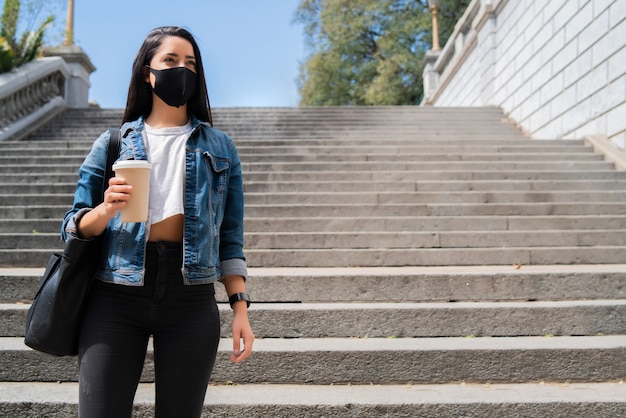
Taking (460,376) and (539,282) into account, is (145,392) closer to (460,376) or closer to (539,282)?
(460,376)

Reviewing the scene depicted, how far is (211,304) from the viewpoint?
1791 millimetres

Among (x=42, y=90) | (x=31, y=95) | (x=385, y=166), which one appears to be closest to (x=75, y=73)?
(x=42, y=90)

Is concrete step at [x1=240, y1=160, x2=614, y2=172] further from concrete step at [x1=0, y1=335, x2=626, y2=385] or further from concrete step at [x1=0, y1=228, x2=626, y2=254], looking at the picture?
concrete step at [x1=0, y1=335, x2=626, y2=385]

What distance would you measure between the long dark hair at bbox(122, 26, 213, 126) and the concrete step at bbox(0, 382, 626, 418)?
187cm

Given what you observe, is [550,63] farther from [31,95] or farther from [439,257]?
[31,95]

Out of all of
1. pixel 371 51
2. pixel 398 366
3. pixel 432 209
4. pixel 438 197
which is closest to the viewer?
pixel 398 366

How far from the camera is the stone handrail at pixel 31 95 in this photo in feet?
34.6

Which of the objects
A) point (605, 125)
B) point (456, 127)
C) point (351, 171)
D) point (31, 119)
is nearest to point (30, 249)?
point (351, 171)

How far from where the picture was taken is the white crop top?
5.75 ft

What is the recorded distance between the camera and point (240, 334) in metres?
1.80

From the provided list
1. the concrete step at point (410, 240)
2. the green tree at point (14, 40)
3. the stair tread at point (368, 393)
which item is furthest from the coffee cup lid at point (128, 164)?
the green tree at point (14, 40)

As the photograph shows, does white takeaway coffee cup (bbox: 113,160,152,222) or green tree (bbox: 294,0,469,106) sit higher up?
green tree (bbox: 294,0,469,106)

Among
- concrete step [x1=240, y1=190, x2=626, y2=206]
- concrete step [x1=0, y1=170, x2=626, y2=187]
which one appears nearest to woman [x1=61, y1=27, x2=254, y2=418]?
concrete step [x1=240, y1=190, x2=626, y2=206]

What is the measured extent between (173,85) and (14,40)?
1137 centimetres
